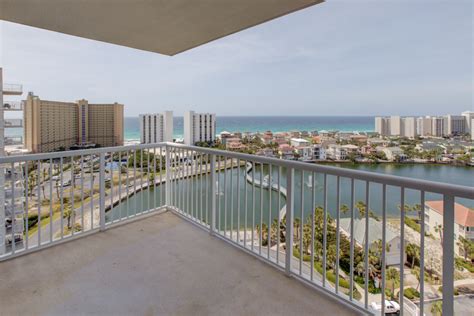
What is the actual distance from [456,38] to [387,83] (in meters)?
2.57

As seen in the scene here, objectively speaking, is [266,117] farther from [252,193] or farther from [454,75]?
[252,193]

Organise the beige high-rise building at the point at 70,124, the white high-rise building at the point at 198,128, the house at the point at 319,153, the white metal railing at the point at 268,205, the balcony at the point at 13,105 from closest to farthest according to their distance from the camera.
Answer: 1. the white metal railing at the point at 268,205
2. the house at the point at 319,153
3. the beige high-rise building at the point at 70,124
4. the white high-rise building at the point at 198,128
5. the balcony at the point at 13,105

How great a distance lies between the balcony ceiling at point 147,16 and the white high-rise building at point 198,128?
1.54 meters

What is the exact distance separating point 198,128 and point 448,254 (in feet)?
13.2


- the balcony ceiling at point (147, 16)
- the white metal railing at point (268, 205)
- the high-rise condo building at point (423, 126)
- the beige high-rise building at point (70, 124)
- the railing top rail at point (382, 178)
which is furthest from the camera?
the beige high-rise building at point (70, 124)

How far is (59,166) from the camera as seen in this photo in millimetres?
2729

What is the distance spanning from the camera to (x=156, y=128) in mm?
4582

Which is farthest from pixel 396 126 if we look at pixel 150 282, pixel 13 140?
pixel 13 140

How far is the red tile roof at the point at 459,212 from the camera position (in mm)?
1301

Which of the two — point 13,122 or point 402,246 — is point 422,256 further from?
point 13,122

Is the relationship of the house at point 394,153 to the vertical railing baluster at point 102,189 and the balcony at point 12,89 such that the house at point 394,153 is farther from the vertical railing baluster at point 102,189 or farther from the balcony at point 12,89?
the balcony at point 12,89

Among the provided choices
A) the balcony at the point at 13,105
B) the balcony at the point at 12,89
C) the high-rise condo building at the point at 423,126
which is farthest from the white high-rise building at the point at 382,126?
the balcony at the point at 12,89

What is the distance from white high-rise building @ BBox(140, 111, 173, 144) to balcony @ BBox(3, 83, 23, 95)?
261cm

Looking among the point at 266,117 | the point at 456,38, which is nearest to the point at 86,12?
the point at 456,38
